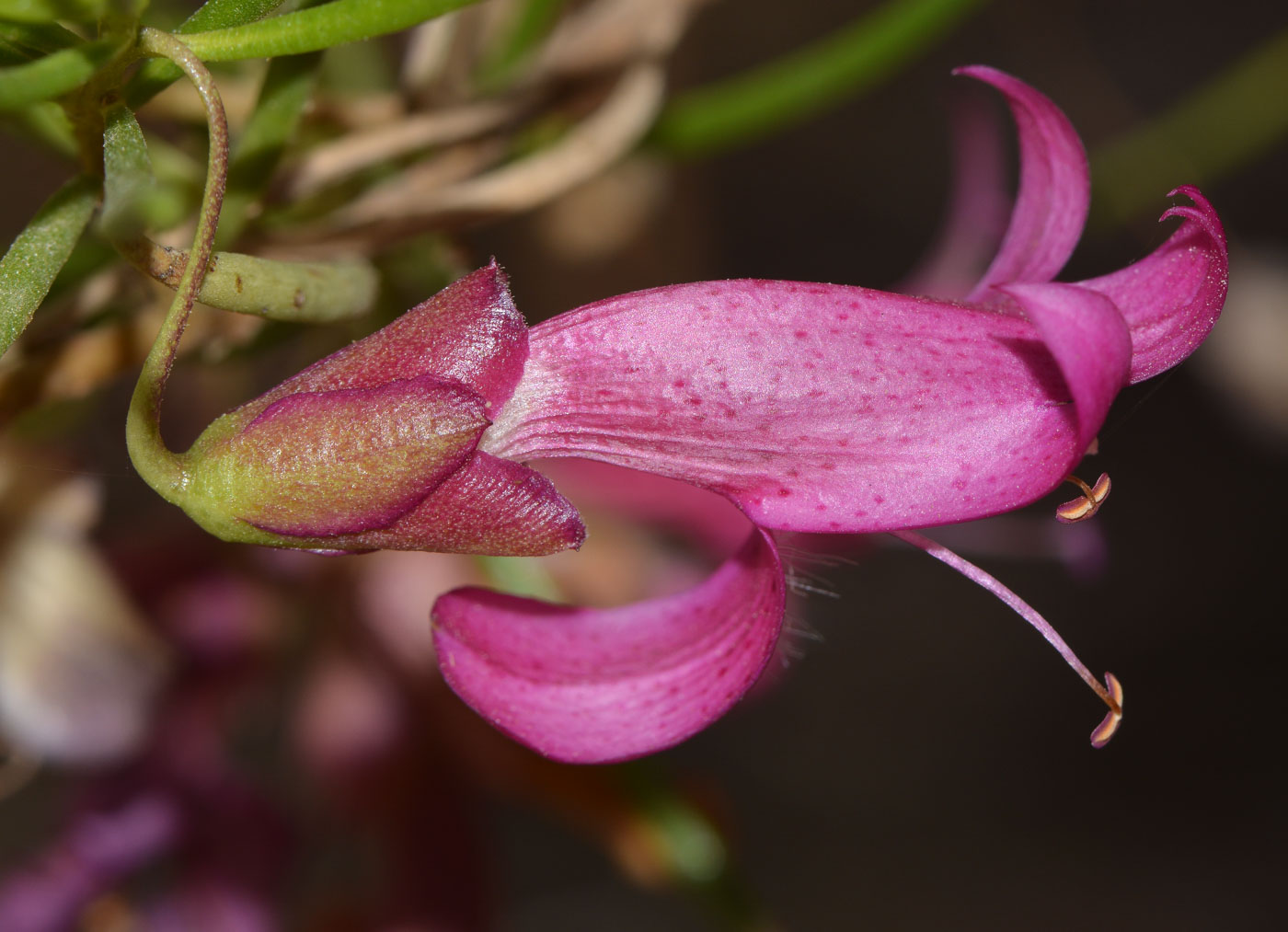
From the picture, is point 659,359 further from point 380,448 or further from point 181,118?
point 181,118

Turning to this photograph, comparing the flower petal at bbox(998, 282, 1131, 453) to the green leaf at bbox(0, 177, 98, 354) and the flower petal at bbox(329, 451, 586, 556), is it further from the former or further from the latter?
the green leaf at bbox(0, 177, 98, 354)

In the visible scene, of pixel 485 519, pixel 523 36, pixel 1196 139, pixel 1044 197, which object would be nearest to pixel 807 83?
pixel 523 36

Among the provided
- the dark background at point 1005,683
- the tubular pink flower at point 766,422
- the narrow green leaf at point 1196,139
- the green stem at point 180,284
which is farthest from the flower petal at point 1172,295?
the dark background at point 1005,683

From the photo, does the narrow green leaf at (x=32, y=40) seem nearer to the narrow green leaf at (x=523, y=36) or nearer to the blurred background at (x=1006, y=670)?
the narrow green leaf at (x=523, y=36)

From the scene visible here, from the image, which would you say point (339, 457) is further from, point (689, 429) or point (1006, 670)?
point (1006, 670)

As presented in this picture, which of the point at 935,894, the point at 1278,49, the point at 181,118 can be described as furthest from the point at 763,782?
the point at 181,118

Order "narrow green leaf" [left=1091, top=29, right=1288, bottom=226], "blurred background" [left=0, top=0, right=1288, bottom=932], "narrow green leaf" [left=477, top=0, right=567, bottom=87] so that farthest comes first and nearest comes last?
"blurred background" [left=0, top=0, right=1288, bottom=932], "narrow green leaf" [left=1091, top=29, right=1288, bottom=226], "narrow green leaf" [left=477, top=0, right=567, bottom=87]

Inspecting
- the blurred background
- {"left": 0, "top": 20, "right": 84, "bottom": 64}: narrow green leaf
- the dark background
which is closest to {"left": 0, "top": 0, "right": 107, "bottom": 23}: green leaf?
{"left": 0, "top": 20, "right": 84, "bottom": 64}: narrow green leaf
